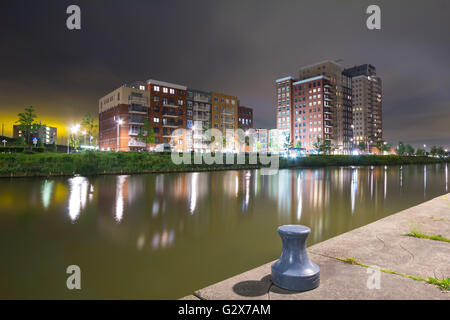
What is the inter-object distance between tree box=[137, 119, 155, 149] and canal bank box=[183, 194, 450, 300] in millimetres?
68016

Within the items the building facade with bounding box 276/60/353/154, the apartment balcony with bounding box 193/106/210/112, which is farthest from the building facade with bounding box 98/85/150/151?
the building facade with bounding box 276/60/353/154

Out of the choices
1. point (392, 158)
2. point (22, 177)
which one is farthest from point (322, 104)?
point (22, 177)

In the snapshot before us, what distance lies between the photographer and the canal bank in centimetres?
337

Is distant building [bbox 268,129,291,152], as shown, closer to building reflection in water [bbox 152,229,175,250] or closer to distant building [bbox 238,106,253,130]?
distant building [bbox 238,106,253,130]

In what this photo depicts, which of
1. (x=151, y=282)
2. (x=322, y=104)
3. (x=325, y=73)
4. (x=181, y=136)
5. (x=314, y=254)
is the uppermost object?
(x=325, y=73)

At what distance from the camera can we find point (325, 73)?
13225cm

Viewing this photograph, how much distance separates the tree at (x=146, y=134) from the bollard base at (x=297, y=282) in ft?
227

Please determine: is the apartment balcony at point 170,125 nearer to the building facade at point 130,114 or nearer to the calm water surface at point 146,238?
the building facade at point 130,114

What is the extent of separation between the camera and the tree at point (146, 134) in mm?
69750

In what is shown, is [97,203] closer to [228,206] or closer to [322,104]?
[228,206]

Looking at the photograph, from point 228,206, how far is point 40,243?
7.35 metres

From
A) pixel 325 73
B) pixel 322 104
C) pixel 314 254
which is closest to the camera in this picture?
pixel 314 254

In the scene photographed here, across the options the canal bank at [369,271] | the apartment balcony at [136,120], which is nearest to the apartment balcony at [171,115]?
the apartment balcony at [136,120]

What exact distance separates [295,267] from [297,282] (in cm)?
19
